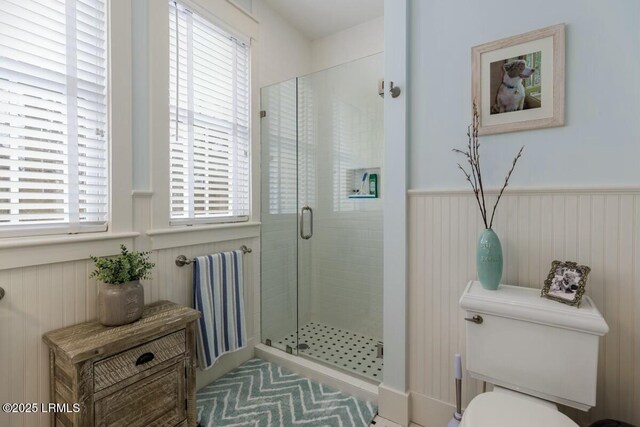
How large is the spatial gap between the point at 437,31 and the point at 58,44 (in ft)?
5.79

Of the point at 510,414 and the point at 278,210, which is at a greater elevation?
the point at 278,210

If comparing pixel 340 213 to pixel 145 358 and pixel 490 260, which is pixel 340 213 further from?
pixel 145 358

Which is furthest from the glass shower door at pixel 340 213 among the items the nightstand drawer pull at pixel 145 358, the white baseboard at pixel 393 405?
the nightstand drawer pull at pixel 145 358

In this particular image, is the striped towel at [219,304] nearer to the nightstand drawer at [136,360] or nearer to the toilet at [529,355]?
the nightstand drawer at [136,360]

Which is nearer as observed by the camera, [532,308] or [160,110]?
[532,308]

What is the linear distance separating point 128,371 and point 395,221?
143 centimetres

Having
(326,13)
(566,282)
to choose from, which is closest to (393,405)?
(566,282)

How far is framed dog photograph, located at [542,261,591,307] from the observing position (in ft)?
3.86

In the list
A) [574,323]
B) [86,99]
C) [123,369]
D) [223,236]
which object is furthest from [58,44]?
[574,323]

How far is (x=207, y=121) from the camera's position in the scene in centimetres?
199

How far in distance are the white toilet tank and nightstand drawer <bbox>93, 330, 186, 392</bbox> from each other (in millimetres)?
1342

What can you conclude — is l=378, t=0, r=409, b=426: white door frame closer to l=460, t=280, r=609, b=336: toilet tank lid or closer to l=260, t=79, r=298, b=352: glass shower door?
l=460, t=280, r=609, b=336: toilet tank lid

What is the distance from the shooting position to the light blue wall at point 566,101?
3.96ft

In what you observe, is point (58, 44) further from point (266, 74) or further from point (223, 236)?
point (266, 74)
